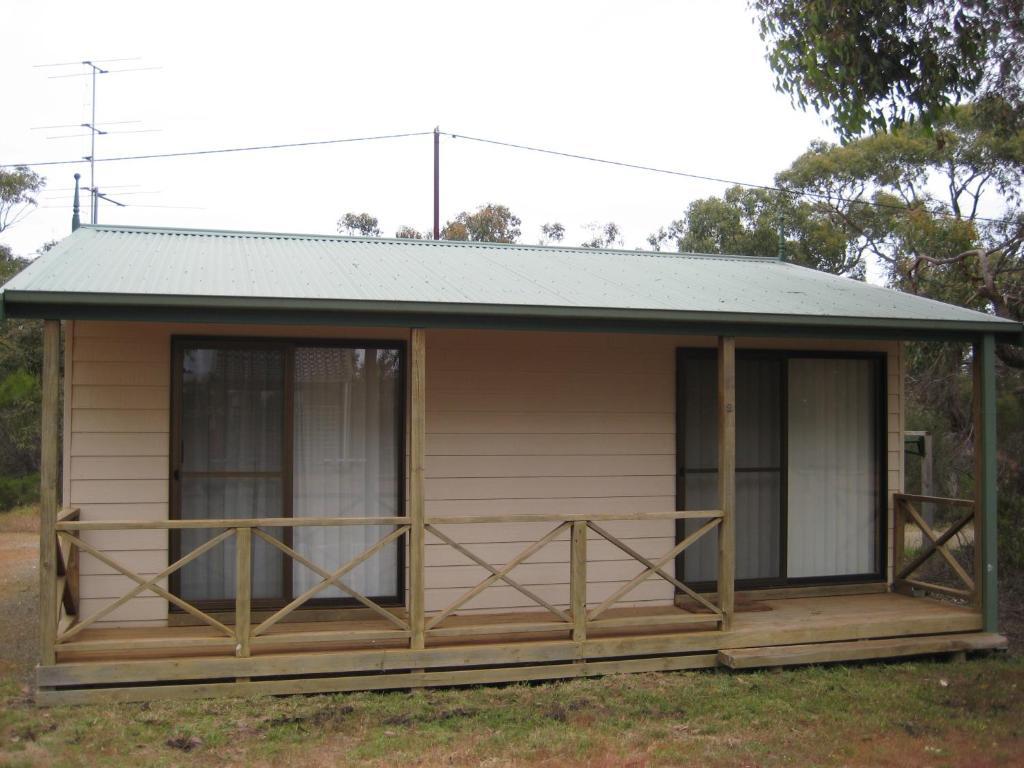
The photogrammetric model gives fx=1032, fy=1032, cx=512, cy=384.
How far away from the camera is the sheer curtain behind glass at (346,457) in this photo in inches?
A: 282

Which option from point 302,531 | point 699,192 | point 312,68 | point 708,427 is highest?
point 312,68

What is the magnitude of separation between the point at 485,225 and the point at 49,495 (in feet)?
71.0

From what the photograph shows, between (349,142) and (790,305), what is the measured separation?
639 inches

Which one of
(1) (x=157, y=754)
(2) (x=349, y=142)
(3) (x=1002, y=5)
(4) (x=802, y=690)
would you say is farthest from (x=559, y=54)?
(1) (x=157, y=754)

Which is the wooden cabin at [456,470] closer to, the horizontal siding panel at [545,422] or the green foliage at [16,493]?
the horizontal siding panel at [545,422]

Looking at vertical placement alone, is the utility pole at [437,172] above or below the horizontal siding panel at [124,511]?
above

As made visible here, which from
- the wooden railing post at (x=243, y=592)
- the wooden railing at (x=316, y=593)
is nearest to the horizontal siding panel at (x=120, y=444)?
the wooden railing at (x=316, y=593)

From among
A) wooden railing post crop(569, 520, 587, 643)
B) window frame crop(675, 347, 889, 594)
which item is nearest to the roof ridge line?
window frame crop(675, 347, 889, 594)

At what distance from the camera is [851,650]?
7.12 m

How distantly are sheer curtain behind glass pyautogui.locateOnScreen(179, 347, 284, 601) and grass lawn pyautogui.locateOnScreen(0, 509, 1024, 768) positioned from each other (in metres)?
1.14

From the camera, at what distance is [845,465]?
27.8 ft

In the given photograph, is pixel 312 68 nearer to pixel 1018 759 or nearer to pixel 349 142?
pixel 349 142

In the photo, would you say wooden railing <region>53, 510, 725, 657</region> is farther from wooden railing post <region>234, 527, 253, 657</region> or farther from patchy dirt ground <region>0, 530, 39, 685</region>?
patchy dirt ground <region>0, 530, 39, 685</region>

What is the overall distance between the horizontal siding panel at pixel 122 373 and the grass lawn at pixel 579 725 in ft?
6.45
